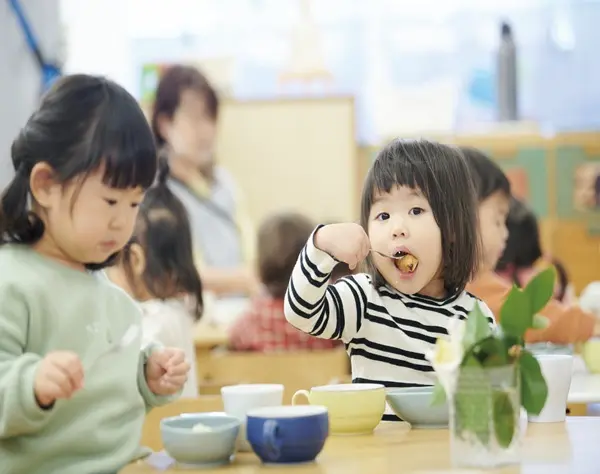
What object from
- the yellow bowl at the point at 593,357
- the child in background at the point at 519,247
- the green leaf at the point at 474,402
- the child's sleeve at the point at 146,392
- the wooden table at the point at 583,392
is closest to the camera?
the green leaf at the point at 474,402

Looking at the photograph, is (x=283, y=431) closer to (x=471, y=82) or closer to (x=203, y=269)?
(x=203, y=269)

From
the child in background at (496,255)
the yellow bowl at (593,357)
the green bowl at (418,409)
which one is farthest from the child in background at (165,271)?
the green bowl at (418,409)

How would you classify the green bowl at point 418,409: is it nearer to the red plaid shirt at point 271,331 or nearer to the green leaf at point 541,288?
the green leaf at point 541,288

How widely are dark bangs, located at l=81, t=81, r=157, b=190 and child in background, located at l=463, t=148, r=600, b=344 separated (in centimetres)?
85

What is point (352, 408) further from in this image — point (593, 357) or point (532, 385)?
point (593, 357)

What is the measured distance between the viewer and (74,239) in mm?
1216

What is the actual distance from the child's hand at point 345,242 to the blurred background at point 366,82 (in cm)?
331

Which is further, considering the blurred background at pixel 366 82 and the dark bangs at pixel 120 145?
the blurred background at pixel 366 82

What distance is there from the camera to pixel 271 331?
9.29ft

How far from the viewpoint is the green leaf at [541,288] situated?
0.96 m

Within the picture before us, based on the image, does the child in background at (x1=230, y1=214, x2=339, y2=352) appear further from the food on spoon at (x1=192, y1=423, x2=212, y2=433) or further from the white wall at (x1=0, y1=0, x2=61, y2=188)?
the food on spoon at (x1=192, y1=423, x2=212, y2=433)

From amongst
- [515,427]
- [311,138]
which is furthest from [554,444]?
[311,138]

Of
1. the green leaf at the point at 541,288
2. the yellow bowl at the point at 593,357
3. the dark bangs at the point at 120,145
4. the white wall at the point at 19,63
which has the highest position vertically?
the white wall at the point at 19,63

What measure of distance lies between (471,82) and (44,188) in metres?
3.98
